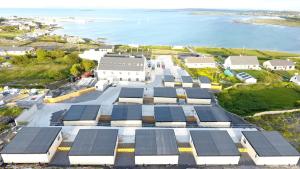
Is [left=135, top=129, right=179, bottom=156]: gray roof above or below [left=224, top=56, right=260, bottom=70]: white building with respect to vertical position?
below

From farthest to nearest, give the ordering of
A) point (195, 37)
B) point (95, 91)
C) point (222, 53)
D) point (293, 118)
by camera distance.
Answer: point (195, 37)
point (222, 53)
point (95, 91)
point (293, 118)

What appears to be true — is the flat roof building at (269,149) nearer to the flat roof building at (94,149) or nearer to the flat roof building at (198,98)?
the flat roof building at (198,98)

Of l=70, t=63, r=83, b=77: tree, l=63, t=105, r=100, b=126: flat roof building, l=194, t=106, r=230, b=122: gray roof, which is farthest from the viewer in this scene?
l=70, t=63, r=83, b=77: tree

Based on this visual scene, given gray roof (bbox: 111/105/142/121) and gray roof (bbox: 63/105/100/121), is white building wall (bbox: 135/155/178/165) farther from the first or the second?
gray roof (bbox: 63/105/100/121)

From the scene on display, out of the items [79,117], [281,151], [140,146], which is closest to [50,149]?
[79,117]

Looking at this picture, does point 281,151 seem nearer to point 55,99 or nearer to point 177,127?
point 177,127

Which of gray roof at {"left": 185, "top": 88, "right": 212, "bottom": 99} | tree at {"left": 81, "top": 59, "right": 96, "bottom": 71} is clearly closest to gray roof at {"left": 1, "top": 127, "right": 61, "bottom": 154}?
gray roof at {"left": 185, "top": 88, "right": 212, "bottom": 99}
